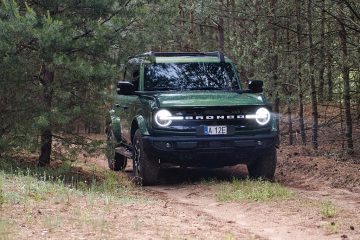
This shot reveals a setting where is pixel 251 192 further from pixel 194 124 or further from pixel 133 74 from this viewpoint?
pixel 133 74

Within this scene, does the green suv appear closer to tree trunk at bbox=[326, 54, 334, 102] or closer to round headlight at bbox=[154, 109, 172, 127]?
round headlight at bbox=[154, 109, 172, 127]

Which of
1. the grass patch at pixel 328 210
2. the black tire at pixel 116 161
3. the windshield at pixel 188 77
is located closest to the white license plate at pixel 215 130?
the windshield at pixel 188 77

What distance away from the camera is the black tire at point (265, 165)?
30.8 ft

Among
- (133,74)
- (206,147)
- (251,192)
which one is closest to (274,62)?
(133,74)

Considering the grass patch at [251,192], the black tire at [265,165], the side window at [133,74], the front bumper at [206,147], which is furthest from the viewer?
the side window at [133,74]

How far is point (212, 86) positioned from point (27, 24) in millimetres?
3552

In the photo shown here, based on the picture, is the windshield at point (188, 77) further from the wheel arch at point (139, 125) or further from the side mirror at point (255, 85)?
the wheel arch at point (139, 125)

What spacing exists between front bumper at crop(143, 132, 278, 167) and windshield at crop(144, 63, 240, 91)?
4.82 ft

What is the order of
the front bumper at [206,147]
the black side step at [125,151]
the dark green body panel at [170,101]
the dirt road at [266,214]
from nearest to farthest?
the dirt road at [266,214] < the front bumper at [206,147] < the dark green body panel at [170,101] < the black side step at [125,151]

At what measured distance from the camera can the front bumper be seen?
28.9 feet

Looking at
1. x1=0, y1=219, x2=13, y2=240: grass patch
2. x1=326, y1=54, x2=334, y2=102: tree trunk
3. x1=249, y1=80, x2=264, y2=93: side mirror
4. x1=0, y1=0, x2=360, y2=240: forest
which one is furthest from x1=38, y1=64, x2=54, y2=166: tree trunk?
x1=326, y1=54, x2=334, y2=102: tree trunk

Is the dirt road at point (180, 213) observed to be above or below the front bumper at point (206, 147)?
below

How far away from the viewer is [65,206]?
20.7 feet

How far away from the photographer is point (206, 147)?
8.81 meters
